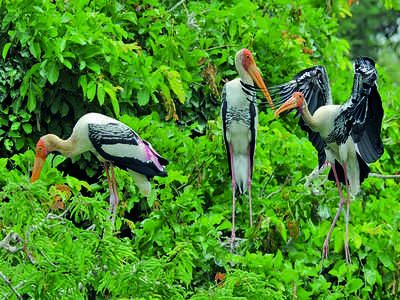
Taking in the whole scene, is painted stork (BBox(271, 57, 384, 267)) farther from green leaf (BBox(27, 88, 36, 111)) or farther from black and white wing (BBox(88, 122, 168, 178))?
green leaf (BBox(27, 88, 36, 111))

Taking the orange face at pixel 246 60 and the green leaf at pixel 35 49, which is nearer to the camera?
the orange face at pixel 246 60

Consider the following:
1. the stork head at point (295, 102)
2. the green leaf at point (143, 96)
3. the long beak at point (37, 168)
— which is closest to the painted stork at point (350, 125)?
the stork head at point (295, 102)

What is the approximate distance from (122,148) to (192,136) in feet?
8.60

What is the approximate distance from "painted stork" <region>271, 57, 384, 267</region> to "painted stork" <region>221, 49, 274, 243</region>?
55 centimetres

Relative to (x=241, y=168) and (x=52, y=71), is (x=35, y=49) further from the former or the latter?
(x=241, y=168)

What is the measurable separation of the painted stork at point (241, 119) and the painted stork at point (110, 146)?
51 centimetres

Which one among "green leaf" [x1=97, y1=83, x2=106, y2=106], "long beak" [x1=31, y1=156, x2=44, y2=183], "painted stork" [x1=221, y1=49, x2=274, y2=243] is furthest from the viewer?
"green leaf" [x1=97, y1=83, x2=106, y2=106]

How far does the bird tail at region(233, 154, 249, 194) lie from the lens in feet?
17.1

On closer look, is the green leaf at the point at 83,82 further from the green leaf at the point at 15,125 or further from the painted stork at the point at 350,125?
the painted stork at the point at 350,125

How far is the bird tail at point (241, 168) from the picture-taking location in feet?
17.1

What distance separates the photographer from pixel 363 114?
369cm

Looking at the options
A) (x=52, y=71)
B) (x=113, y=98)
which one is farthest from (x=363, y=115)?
(x=52, y=71)

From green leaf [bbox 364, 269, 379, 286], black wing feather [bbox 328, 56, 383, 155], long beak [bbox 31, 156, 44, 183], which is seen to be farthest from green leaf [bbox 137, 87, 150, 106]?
black wing feather [bbox 328, 56, 383, 155]

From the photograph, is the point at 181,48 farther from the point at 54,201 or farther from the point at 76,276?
the point at 76,276
